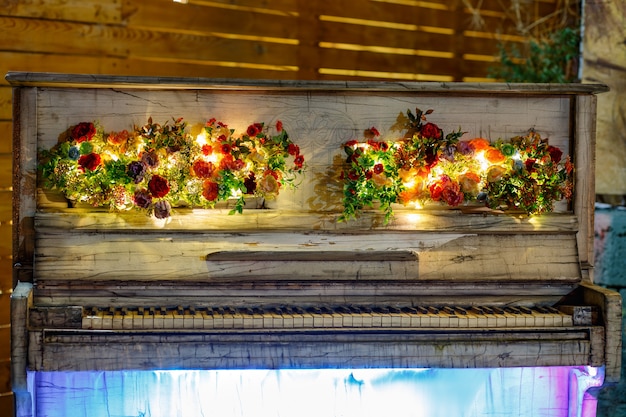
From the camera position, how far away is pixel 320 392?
359cm

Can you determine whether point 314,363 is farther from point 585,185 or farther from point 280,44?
point 280,44

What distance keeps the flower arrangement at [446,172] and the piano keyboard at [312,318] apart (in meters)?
0.42

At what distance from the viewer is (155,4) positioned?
508 centimetres

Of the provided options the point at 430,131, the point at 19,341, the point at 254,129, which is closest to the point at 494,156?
the point at 430,131

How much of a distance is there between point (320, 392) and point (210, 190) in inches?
36.6

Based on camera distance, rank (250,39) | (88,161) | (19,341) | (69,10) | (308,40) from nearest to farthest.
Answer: (19,341) → (88,161) → (69,10) → (250,39) → (308,40)

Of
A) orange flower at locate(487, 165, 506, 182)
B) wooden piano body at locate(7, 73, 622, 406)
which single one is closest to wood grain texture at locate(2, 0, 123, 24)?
wooden piano body at locate(7, 73, 622, 406)

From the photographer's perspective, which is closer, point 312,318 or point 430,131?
point 312,318

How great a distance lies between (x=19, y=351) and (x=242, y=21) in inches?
108

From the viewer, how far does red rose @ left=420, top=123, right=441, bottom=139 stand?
362cm

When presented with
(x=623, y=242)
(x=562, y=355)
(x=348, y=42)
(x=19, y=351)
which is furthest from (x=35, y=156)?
(x=623, y=242)

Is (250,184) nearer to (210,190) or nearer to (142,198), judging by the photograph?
(210,190)

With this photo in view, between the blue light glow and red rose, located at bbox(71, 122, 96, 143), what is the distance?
3.02ft

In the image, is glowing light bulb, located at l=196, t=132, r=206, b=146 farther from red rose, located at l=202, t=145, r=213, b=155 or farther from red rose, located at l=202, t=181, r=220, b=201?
red rose, located at l=202, t=181, r=220, b=201
